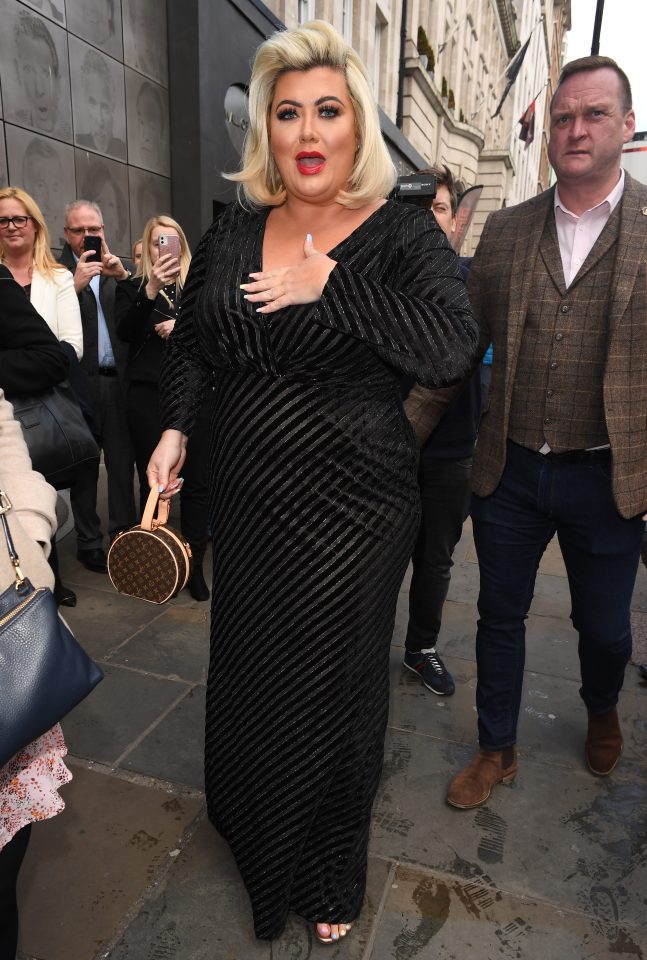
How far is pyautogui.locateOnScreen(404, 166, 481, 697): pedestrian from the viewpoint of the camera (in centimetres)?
305

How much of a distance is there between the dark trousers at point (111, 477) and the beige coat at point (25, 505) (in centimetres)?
326

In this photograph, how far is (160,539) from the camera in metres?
1.85

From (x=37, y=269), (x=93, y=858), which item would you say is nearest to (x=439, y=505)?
(x=93, y=858)

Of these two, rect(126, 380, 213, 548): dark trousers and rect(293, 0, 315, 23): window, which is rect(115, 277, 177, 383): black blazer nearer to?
rect(126, 380, 213, 548): dark trousers

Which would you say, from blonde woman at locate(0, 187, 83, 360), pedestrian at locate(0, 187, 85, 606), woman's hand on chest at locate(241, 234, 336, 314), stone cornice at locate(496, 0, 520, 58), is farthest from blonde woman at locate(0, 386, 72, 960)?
stone cornice at locate(496, 0, 520, 58)

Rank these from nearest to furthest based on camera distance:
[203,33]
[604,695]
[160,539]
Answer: [160,539] < [604,695] < [203,33]

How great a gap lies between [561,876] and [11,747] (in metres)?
1.78

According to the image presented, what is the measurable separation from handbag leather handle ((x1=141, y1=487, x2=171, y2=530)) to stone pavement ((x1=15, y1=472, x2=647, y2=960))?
111cm

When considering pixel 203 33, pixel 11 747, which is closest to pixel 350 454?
pixel 11 747

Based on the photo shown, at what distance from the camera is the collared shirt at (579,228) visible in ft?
7.23

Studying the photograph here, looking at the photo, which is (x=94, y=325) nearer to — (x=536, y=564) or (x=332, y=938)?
(x=536, y=564)

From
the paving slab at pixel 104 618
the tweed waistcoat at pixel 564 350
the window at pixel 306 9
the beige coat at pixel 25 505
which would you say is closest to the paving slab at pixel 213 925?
the beige coat at pixel 25 505

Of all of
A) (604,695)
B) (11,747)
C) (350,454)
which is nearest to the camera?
(11,747)

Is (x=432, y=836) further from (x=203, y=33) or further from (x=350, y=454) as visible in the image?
(x=203, y=33)
